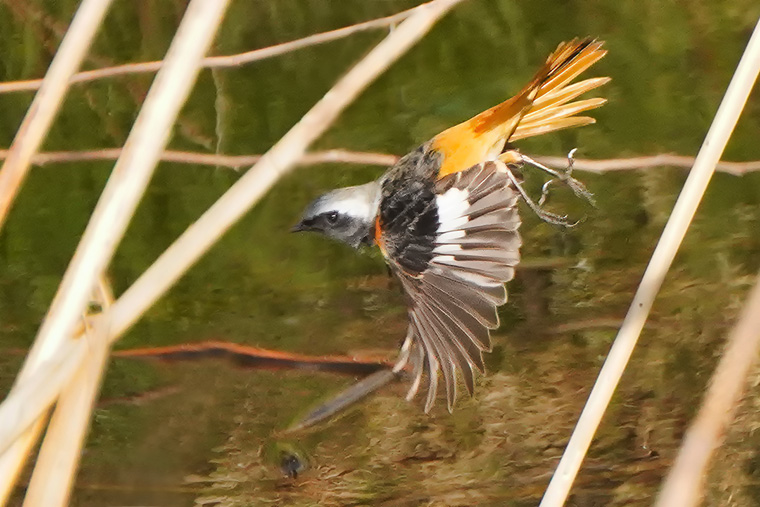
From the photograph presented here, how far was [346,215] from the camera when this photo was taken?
794 millimetres

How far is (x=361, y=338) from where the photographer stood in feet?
3.18

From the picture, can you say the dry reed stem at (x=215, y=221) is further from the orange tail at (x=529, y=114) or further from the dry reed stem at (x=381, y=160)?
the dry reed stem at (x=381, y=160)

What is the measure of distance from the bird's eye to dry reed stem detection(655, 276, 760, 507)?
1.49 ft

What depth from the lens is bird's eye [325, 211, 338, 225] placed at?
2.61 feet

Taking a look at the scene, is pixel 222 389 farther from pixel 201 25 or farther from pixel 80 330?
pixel 201 25

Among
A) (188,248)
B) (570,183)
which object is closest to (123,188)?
(188,248)

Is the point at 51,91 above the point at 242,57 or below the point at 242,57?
below

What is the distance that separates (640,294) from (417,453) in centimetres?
41

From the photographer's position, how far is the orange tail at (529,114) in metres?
0.74

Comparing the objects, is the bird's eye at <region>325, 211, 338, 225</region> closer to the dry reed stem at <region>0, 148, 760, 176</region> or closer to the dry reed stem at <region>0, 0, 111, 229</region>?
the dry reed stem at <region>0, 148, 760, 176</region>

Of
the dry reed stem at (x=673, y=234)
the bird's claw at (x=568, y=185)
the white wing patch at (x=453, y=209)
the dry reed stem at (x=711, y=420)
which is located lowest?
the dry reed stem at (x=711, y=420)

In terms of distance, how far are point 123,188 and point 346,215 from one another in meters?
0.32

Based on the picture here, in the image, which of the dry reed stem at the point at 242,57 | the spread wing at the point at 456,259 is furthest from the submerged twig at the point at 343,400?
the dry reed stem at the point at 242,57

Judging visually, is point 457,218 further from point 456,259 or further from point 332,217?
point 332,217
